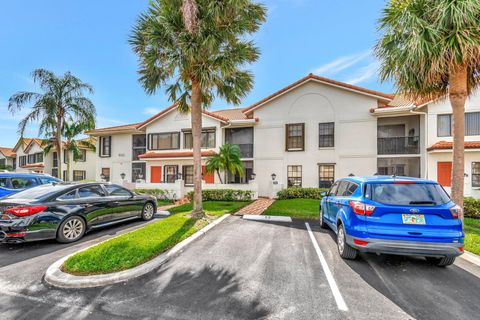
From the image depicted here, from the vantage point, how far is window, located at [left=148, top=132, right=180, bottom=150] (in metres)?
20.0

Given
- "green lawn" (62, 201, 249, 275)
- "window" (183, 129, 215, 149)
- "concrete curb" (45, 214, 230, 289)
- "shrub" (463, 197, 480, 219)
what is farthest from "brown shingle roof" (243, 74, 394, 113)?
"concrete curb" (45, 214, 230, 289)

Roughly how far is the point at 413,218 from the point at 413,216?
0.12 feet

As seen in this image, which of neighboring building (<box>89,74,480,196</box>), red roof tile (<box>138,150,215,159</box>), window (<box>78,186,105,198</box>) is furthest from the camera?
red roof tile (<box>138,150,215,159</box>)

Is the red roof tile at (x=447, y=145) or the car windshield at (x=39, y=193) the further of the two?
the red roof tile at (x=447, y=145)

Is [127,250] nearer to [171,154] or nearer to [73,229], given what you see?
[73,229]

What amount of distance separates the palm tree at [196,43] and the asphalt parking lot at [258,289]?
13.9 ft

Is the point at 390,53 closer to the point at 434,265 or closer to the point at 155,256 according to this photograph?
the point at 434,265

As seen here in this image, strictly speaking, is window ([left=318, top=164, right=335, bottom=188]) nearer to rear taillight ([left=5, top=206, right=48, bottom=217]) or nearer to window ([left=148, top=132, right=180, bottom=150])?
window ([left=148, top=132, right=180, bottom=150])

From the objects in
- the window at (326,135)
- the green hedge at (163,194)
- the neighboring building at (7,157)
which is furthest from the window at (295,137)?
the neighboring building at (7,157)

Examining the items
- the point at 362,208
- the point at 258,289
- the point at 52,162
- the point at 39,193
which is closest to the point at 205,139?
the point at 39,193

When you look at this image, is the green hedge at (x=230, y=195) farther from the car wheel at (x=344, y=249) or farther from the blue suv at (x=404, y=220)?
the blue suv at (x=404, y=220)

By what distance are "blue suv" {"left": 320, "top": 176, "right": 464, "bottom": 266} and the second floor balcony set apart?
12034mm

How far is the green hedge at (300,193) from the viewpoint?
578 inches

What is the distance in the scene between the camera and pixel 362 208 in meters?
4.62
